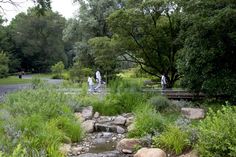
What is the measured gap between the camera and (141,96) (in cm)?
1616

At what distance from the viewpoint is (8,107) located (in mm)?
11312

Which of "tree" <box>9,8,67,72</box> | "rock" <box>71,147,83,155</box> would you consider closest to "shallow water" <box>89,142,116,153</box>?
"rock" <box>71,147,83,155</box>

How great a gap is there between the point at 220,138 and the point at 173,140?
1.92m

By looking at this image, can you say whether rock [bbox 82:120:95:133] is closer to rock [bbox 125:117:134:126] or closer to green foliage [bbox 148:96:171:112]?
rock [bbox 125:117:134:126]

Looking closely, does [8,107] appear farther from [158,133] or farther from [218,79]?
[218,79]

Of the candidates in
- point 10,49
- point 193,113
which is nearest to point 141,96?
point 193,113

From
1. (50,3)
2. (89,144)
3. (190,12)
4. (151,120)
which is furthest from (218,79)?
(50,3)

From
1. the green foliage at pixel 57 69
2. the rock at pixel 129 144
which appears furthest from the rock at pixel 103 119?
the green foliage at pixel 57 69

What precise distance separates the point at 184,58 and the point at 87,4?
16501mm

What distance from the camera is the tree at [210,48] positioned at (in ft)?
47.5

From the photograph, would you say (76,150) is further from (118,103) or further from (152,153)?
(118,103)

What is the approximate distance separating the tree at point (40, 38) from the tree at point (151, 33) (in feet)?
133

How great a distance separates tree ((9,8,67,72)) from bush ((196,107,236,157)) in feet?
178

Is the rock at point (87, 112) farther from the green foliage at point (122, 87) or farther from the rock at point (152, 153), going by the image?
the rock at point (152, 153)
